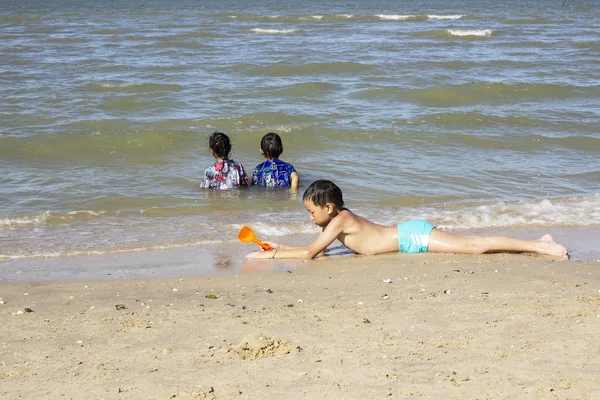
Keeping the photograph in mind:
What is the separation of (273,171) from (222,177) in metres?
0.53

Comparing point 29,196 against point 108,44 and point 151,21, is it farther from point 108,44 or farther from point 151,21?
point 151,21

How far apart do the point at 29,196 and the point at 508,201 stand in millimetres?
4674

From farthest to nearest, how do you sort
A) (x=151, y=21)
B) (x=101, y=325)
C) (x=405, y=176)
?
(x=151, y=21)
(x=405, y=176)
(x=101, y=325)

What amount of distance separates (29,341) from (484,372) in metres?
2.18

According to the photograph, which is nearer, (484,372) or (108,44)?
(484,372)

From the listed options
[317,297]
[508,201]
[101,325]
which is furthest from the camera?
[508,201]

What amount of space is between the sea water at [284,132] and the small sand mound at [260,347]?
2.44 m

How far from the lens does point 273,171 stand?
826 centimetres

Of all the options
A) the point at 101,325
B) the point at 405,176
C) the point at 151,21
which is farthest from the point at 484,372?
the point at 151,21

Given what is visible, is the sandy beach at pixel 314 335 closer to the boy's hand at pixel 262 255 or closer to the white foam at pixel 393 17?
the boy's hand at pixel 262 255

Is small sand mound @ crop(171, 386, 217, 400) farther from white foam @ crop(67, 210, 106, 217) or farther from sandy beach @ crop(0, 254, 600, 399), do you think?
white foam @ crop(67, 210, 106, 217)

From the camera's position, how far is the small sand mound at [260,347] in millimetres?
3602

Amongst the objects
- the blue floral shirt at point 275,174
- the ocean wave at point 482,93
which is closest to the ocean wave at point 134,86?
the ocean wave at point 482,93

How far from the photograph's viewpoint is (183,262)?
18.8 ft
